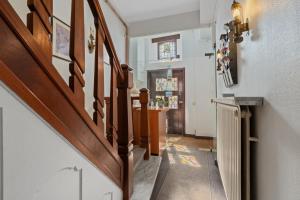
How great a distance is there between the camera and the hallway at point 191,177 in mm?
2085

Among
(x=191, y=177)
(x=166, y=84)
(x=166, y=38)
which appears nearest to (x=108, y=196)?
(x=191, y=177)

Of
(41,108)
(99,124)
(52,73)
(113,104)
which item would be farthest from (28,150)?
(113,104)

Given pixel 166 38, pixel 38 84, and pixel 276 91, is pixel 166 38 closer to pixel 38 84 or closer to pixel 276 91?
pixel 276 91

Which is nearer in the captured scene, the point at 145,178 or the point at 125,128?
the point at 125,128

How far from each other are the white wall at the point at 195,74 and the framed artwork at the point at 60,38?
9.82ft

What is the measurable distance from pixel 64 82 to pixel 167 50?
17.5ft

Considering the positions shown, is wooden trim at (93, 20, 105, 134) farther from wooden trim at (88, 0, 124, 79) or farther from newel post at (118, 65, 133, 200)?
newel post at (118, 65, 133, 200)

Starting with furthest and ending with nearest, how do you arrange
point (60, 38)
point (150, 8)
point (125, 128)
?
1. point (150, 8)
2. point (60, 38)
3. point (125, 128)

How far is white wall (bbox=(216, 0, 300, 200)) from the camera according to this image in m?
0.70

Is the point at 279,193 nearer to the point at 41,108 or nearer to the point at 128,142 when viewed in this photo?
the point at 128,142

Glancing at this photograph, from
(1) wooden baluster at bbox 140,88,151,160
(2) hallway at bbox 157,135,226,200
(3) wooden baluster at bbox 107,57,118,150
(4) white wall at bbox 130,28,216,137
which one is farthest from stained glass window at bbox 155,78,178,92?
(3) wooden baluster at bbox 107,57,118,150

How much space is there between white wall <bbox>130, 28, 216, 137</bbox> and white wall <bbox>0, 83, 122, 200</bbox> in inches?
171

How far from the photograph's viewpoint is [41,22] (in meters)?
0.70

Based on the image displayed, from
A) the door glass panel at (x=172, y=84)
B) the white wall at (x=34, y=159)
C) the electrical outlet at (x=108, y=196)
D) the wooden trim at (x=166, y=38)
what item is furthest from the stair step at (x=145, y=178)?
the wooden trim at (x=166, y=38)
